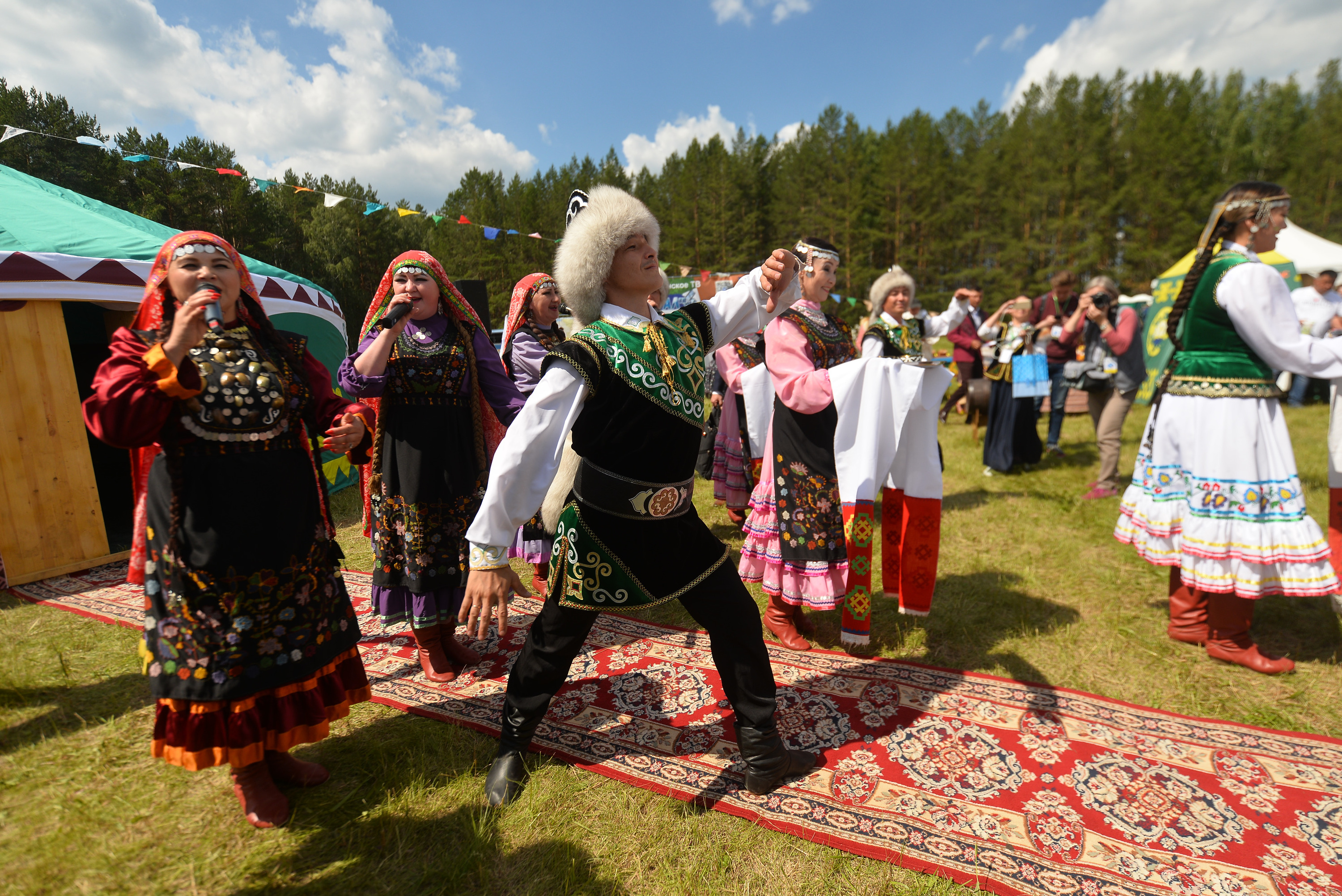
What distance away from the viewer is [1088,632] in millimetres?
3539


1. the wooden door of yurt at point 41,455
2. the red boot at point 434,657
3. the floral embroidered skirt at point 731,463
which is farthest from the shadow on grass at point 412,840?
the wooden door of yurt at point 41,455

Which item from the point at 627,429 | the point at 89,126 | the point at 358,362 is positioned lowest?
the point at 627,429

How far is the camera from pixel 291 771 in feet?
7.93

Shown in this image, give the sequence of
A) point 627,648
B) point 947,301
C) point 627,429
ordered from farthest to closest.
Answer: point 947,301
point 627,648
point 627,429

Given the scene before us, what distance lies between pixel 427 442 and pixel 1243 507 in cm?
409

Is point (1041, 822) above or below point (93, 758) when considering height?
below

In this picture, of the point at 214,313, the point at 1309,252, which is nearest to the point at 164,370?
the point at 214,313

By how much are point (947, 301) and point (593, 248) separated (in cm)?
3162

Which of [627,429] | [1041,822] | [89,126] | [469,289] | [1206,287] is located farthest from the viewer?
[89,126]

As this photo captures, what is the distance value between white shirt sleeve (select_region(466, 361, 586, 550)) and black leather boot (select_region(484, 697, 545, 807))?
2.70ft

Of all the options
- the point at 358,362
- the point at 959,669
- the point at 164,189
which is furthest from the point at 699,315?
the point at 164,189

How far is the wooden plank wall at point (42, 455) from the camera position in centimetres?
467

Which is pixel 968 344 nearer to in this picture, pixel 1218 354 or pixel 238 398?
pixel 1218 354

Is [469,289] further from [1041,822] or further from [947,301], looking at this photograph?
[947,301]
